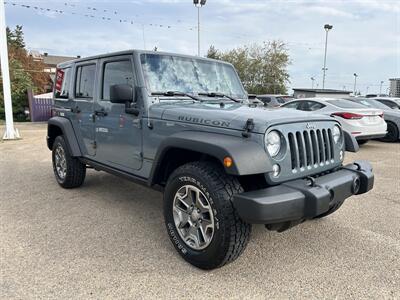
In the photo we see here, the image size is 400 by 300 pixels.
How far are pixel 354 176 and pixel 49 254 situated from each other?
2835 mm

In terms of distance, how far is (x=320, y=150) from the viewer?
319 cm

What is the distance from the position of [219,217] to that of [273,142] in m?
0.72

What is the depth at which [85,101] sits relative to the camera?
15.6ft

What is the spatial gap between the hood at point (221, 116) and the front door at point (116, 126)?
43cm

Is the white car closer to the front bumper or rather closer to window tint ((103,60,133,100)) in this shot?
window tint ((103,60,133,100))

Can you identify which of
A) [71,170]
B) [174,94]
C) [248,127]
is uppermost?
[174,94]

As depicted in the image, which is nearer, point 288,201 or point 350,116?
point 288,201

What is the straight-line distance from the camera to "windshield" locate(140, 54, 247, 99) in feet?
12.5

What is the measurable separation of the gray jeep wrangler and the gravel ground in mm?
313

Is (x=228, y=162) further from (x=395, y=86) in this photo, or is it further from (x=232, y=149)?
(x=395, y=86)

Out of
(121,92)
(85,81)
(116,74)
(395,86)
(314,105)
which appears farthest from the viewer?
(395,86)

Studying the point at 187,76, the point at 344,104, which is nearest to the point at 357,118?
the point at 344,104

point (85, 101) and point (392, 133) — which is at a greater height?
point (85, 101)

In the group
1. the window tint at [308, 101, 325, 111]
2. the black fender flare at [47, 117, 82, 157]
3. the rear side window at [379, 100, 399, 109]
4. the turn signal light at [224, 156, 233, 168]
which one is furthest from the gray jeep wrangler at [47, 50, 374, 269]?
the rear side window at [379, 100, 399, 109]
